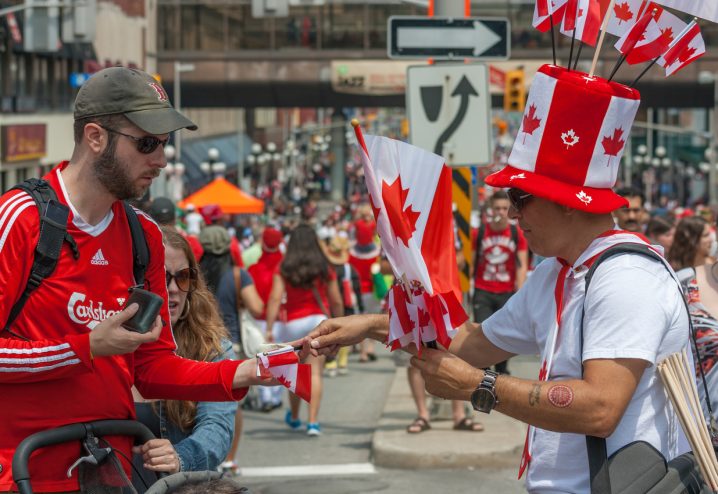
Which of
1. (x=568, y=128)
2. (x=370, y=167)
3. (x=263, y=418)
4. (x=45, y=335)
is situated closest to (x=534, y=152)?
(x=568, y=128)

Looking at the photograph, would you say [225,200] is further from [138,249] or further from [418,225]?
[418,225]

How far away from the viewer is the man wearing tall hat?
325 centimetres

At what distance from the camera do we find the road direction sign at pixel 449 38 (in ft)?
35.1

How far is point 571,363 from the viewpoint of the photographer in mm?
3418

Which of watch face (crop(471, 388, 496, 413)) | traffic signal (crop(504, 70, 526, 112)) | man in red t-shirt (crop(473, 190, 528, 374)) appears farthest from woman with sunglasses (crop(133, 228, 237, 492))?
traffic signal (crop(504, 70, 526, 112))

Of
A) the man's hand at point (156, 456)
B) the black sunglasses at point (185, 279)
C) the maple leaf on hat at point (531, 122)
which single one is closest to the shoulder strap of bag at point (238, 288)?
the black sunglasses at point (185, 279)

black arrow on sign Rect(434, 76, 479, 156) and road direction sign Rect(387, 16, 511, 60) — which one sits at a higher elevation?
road direction sign Rect(387, 16, 511, 60)

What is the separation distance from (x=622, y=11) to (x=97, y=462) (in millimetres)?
1834

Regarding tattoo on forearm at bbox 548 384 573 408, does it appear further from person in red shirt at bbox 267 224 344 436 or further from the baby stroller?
person in red shirt at bbox 267 224 344 436

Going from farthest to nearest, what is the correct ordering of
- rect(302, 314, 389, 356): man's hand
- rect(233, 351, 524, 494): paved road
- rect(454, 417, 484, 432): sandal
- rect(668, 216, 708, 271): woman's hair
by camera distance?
1. rect(454, 417, 484, 432): sandal
2. rect(233, 351, 524, 494): paved road
3. rect(668, 216, 708, 271): woman's hair
4. rect(302, 314, 389, 356): man's hand

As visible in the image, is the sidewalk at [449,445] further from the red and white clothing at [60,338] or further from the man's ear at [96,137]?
the man's ear at [96,137]

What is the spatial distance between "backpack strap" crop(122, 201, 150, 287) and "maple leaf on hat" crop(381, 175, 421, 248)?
0.69 metres

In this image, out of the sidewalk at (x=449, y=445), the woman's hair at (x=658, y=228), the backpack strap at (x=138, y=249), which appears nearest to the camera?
the backpack strap at (x=138, y=249)

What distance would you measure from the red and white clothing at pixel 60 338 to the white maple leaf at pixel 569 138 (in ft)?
3.82
